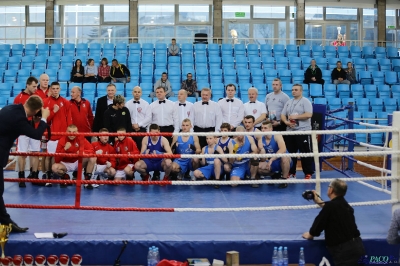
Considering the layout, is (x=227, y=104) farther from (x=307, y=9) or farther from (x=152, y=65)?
(x=307, y=9)

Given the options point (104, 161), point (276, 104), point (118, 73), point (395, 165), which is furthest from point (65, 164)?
point (118, 73)

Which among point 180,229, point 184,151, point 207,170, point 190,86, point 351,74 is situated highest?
point 351,74

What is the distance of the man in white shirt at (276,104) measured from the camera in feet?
26.8

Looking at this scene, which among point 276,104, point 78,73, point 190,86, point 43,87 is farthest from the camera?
point 78,73

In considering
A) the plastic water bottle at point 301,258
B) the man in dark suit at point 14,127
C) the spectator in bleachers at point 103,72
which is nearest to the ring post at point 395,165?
the plastic water bottle at point 301,258

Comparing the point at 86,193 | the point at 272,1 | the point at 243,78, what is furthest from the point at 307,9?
the point at 86,193

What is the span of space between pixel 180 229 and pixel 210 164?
2.75 meters

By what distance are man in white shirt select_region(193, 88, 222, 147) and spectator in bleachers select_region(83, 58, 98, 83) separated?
269 inches

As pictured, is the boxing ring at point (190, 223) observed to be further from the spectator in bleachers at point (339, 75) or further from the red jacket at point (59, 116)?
the spectator in bleachers at point (339, 75)

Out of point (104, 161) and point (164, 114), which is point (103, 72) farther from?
point (104, 161)

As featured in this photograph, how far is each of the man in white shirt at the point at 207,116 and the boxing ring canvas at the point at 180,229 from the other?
72.3 inches

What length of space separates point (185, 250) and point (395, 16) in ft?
61.3

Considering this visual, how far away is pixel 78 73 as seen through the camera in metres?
14.3

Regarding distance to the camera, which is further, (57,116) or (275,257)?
(57,116)
